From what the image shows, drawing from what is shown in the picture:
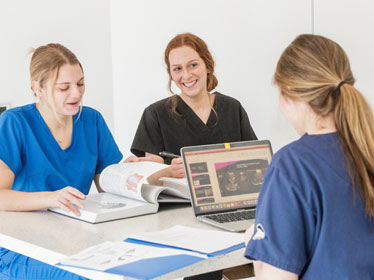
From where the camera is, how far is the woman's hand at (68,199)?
163 centimetres

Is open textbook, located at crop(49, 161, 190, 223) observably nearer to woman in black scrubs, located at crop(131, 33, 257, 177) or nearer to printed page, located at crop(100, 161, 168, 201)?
printed page, located at crop(100, 161, 168, 201)

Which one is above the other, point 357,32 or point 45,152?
point 357,32

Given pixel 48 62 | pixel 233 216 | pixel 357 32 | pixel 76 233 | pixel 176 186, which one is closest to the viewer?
pixel 76 233

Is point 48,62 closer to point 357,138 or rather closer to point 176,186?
point 176,186

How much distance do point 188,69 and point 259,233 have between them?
1548mm

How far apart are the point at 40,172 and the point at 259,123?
1.71 metres

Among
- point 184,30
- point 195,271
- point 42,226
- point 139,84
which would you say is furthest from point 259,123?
point 195,271

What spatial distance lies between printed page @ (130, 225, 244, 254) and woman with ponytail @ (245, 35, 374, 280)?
0.82 ft

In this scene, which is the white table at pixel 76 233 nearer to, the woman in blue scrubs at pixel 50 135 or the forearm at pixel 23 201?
the forearm at pixel 23 201

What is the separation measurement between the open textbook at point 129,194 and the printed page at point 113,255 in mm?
302

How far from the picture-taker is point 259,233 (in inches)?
41.1

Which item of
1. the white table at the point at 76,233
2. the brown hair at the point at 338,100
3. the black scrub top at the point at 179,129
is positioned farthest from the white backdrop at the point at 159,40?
the brown hair at the point at 338,100

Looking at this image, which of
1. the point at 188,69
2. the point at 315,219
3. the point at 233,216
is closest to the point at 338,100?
the point at 315,219

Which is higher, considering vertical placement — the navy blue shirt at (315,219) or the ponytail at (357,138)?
the ponytail at (357,138)
